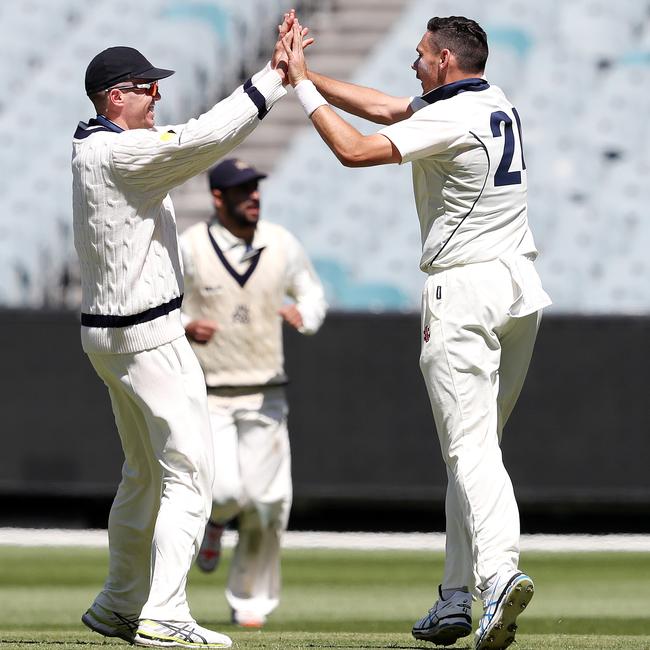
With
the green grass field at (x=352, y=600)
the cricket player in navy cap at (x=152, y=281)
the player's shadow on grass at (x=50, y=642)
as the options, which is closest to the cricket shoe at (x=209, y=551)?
the green grass field at (x=352, y=600)

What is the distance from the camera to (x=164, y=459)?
5461 millimetres

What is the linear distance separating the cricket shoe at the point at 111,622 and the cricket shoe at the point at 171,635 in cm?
52

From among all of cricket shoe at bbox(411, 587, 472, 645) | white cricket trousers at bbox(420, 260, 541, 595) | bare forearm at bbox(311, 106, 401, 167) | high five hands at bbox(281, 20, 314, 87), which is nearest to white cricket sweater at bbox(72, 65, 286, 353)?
high five hands at bbox(281, 20, 314, 87)

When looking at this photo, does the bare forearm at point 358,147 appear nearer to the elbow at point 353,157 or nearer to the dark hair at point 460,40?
the elbow at point 353,157

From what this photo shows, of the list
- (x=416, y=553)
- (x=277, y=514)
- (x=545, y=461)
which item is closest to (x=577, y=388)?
(x=545, y=461)

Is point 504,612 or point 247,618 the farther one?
point 247,618

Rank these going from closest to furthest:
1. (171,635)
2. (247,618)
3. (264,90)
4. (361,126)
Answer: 1. (171,635)
2. (264,90)
3. (247,618)
4. (361,126)

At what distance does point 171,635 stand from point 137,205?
155cm

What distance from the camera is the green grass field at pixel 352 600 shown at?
19.9 feet

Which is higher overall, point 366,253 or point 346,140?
point 346,140

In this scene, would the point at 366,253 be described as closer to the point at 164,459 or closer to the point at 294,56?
the point at 294,56

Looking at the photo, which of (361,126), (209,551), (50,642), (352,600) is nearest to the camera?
(50,642)

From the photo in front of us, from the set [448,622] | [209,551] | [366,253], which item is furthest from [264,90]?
[366,253]

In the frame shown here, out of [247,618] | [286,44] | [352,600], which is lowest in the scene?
[352,600]
